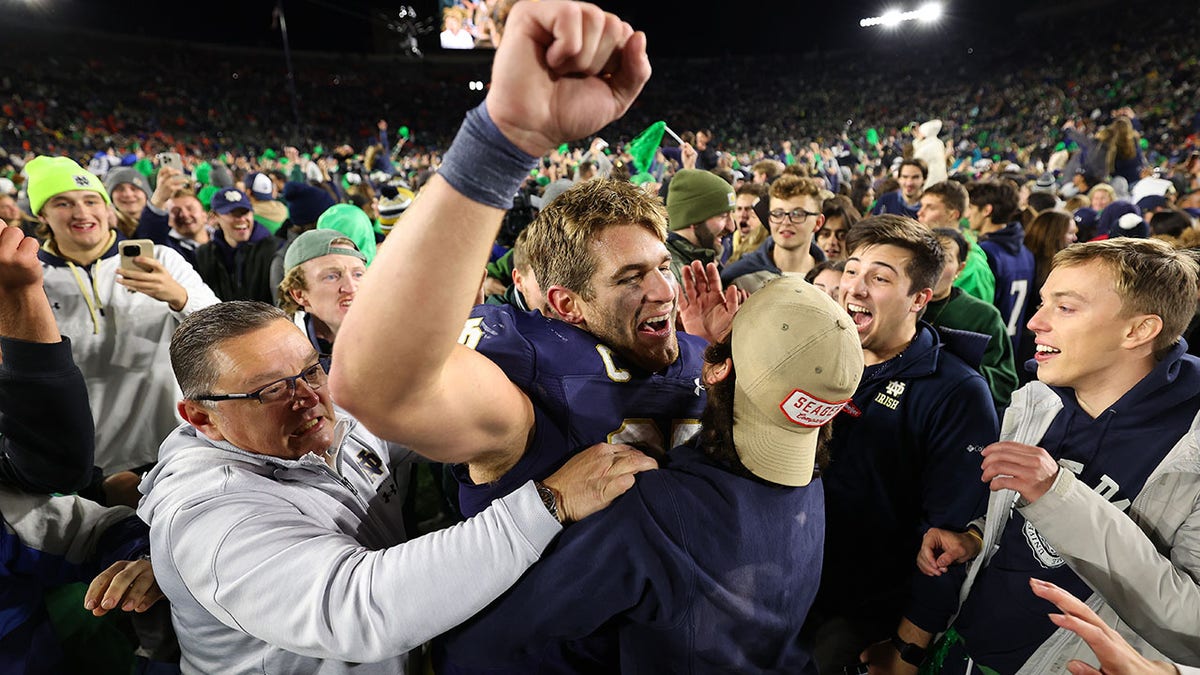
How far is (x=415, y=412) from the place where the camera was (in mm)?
1046

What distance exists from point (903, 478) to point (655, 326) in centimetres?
134

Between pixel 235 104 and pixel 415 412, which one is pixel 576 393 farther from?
pixel 235 104

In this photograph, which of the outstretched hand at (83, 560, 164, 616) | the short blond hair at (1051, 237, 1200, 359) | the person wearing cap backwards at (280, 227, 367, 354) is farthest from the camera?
the person wearing cap backwards at (280, 227, 367, 354)

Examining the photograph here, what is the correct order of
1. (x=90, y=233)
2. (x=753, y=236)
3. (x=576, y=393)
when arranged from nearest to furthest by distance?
(x=576, y=393), (x=90, y=233), (x=753, y=236)

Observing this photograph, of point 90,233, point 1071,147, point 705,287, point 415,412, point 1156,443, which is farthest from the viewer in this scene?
point 1071,147

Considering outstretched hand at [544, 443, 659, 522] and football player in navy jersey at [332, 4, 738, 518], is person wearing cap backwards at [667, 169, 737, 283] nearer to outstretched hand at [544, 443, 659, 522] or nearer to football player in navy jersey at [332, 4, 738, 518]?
football player in navy jersey at [332, 4, 738, 518]

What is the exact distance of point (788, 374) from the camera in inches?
48.1

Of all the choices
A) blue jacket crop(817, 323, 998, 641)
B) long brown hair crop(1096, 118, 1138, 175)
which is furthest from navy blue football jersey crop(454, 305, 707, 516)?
long brown hair crop(1096, 118, 1138, 175)

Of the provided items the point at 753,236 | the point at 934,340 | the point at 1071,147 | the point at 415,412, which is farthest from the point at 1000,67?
the point at 415,412

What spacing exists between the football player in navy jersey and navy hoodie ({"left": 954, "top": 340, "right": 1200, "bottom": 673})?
3.76ft

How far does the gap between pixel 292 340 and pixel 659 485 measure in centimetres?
113

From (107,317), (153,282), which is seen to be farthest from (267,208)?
(153,282)

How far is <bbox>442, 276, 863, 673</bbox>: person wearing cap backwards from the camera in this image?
4.02 ft

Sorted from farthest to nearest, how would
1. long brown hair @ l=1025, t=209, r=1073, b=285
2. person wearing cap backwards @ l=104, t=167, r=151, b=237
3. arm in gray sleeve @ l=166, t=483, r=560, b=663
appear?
person wearing cap backwards @ l=104, t=167, r=151, b=237
long brown hair @ l=1025, t=209, r=1073, b=285
arm in gray sleeve @ l=166, t=483, r=560, b=663
